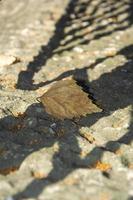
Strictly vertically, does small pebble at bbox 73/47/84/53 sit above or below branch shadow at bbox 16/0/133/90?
below

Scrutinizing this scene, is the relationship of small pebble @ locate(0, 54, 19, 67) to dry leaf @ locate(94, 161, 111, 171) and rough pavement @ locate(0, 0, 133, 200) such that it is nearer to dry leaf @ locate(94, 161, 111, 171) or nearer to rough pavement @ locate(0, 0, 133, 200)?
rough pavement @ locate(0, 0, 133, 200)

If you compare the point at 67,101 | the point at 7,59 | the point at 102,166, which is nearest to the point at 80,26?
the point at 7,59

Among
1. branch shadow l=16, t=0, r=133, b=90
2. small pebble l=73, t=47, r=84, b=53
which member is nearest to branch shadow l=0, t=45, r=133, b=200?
branch shadow l=16, t=0, r=133, b=90

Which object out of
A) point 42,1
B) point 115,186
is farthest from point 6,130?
point 42,1

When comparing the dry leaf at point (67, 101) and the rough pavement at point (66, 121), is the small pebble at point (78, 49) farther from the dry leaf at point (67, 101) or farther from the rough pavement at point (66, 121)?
the dry leaf at point (67, 101)

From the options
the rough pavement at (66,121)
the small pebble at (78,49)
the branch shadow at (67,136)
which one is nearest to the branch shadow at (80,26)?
the rough pavement at (66,121)

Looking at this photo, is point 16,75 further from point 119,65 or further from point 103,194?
point 103,194
